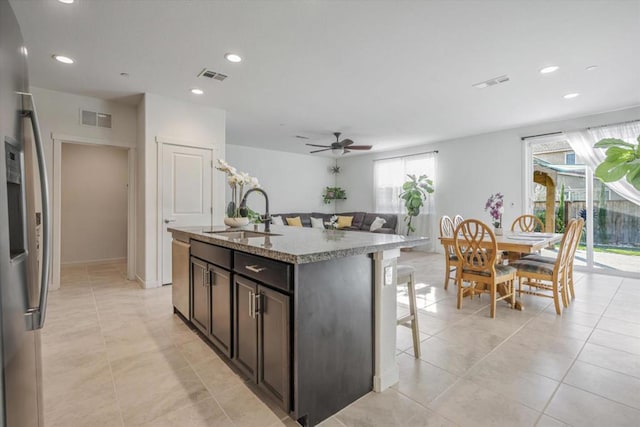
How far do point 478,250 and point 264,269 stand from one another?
249 cm

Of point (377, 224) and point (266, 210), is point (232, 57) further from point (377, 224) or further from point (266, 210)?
point (377, 224)

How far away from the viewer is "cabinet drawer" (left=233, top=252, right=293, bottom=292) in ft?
4.68

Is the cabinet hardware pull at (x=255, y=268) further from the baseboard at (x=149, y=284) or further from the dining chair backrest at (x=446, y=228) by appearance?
the baseboard at (x=149, y=284)

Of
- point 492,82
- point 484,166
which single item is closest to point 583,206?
point 484,166

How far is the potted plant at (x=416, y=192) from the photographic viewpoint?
7129mm

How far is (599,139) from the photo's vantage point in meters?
4.80

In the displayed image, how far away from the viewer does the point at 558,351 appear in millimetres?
2281

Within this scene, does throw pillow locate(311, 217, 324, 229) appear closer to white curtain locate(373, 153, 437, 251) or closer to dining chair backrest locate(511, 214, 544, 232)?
white curtain locate(373, 153, 437, 251)

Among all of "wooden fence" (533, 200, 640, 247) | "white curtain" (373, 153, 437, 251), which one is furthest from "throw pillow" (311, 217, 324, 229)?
"wooden fence" (533, 200, 640, 247)

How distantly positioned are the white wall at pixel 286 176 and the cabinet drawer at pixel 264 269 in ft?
18.2

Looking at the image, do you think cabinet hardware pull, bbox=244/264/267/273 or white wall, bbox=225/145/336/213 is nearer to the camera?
cabinet hardware pull, bbox=244/264/267/273

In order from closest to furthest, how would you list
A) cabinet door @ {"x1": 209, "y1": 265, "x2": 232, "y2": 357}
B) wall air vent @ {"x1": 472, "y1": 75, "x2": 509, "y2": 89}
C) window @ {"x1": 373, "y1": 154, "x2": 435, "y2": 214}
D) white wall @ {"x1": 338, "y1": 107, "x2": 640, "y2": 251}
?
1. cabinet door @ {"x1": 209, "y1": 265, "x2": 232, "y2": 357}
2. wall air vent @ {"x1": 472, "y1": 75, "x2": 509, "y2": 89}
3. white wall @ {"x1": 338, "y1": 107, "x2": 640, "y2": 251}
4. window @ {"x1": 373, "y1": 154, "x2": 435, "y2": 214}

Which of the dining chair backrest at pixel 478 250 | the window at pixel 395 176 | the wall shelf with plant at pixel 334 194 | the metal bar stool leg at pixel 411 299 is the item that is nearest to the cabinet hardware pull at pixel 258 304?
the metal bar stool leg at pixel 411 299

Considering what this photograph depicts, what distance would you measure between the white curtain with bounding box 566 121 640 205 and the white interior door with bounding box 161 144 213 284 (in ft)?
19.2
